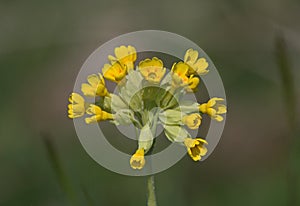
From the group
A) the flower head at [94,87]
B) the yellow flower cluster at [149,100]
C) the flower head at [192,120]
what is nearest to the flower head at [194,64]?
the yellow flower cluster at [149,100]

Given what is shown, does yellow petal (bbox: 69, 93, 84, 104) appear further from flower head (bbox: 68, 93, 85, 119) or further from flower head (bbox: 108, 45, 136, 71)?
flower head (bbox: 108, 45, 136, 71)

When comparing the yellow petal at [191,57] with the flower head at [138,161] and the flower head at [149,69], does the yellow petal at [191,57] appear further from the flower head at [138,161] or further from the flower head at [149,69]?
the flower head at [138,161]

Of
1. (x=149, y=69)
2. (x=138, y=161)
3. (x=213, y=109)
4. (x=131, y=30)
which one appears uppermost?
(x=131, y=30)
